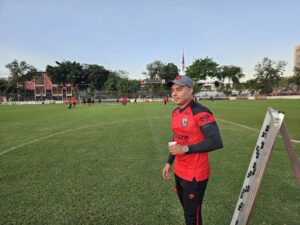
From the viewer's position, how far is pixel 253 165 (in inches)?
97.3

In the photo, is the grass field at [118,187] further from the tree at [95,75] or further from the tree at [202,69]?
the tree at [95,75]

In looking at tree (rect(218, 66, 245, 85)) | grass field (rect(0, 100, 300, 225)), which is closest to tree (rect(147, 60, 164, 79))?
tree (rect(218, 66, 245, 85))

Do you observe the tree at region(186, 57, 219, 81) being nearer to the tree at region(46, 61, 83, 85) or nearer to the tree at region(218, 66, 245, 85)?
the tree at region(218, 66, 245, 85)

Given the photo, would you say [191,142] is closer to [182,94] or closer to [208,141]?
[208,141]

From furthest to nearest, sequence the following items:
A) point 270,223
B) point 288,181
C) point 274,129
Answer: point 288,181
point 270,223
point 274,129

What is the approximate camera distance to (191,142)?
276 cm

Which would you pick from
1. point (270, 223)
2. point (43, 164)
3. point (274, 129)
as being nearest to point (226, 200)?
point (270, 223)

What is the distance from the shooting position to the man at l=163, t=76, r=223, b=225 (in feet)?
8.57

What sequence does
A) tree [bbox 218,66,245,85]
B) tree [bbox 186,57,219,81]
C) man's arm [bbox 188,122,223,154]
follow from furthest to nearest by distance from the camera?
tree [bbox 218,66,245,85] < tree [bbox 186,57,219,81] < man's arm [bbox 188,122,223,154]

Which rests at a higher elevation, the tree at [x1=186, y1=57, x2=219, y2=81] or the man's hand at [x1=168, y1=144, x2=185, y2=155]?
the tree at [x1=186, y1=57, x2=219, y2=81]

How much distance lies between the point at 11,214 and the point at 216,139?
3.41 metres

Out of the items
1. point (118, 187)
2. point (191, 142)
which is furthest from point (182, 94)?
point (118, 187)

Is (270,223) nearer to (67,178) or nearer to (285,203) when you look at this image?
(285,203)

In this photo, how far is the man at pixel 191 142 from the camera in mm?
2613
